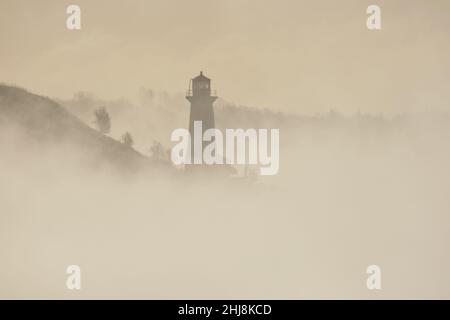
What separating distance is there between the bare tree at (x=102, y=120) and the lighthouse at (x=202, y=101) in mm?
486

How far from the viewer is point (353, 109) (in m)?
4.11

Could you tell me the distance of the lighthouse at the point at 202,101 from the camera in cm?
409

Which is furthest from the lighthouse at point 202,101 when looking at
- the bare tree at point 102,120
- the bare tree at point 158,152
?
the bare tree at point 102,120


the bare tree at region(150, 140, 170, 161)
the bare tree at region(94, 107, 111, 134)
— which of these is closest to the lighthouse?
the bare tree at region(150, 140, 170, 161)

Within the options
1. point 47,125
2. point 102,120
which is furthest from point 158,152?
point 47,125

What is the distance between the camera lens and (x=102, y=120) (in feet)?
13.4

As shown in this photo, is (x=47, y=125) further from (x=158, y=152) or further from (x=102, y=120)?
(x=158, y=152)

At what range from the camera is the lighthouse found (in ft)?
13.4

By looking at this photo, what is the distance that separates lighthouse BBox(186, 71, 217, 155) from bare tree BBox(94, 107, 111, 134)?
49 cm

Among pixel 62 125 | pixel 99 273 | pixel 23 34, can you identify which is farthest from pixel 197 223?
pixel 23 34

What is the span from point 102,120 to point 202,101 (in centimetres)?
60

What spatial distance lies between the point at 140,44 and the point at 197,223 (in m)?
1.11

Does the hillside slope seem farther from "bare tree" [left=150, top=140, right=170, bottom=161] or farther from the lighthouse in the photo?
the lighthouse
